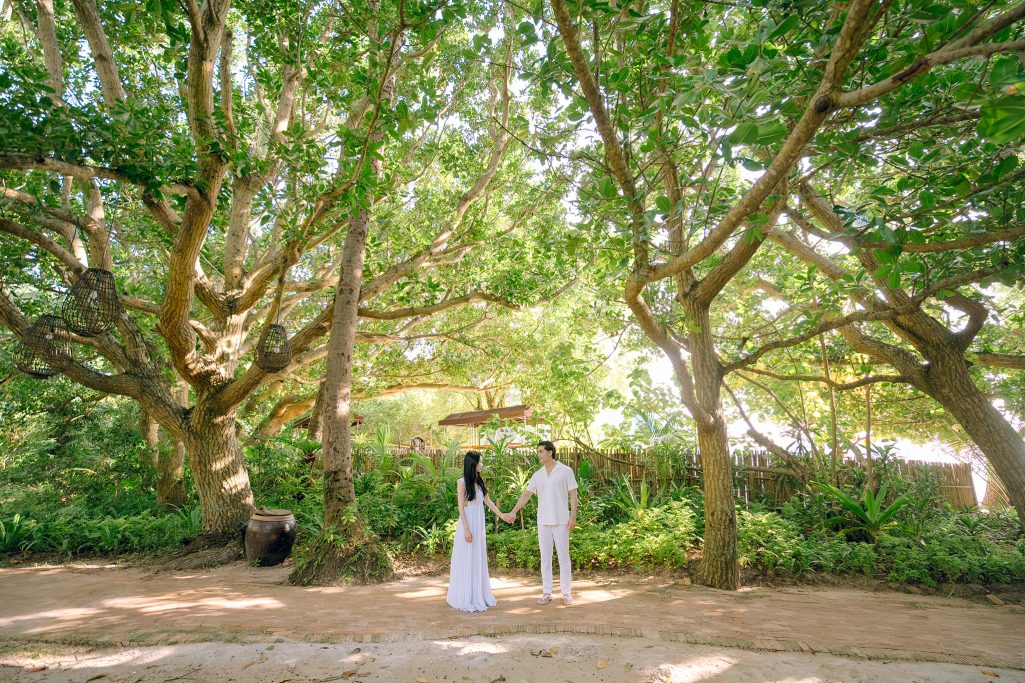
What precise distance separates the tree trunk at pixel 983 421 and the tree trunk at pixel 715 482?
2.80m

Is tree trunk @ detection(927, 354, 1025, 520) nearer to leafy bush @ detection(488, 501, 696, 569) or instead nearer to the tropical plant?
the tropical plant

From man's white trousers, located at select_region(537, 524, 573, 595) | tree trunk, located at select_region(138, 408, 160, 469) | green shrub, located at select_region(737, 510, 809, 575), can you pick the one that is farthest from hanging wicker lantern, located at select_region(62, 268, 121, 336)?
green shrub, located at select_region(737, 510, 809, 575)

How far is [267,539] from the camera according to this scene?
7.07m

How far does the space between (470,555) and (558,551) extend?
880 millimetres

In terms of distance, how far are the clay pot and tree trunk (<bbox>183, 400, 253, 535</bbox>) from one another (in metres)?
0.98

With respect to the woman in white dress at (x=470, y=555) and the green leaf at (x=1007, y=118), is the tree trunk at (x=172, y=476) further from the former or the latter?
the green leaf at (x=1007, y=118)

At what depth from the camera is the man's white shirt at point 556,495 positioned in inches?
207

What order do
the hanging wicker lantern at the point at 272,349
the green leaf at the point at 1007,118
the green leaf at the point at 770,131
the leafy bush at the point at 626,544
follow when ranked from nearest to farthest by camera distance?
the green leaf at the point at 1007,118 < the green leaf at the point at 770,131 < the hanging wicker lantern at the point at 272,349 < the leafy bush at the point at 626,544

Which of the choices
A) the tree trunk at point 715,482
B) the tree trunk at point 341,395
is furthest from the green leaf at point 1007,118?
the tree trunk at point 341,395

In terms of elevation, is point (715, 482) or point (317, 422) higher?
point (317, 422)

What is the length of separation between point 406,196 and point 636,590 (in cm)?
836

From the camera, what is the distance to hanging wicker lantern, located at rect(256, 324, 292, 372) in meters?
6.41

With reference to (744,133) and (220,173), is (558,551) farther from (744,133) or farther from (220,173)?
(220,173)

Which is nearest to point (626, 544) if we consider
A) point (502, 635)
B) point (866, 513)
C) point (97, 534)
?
point (502, 635)
